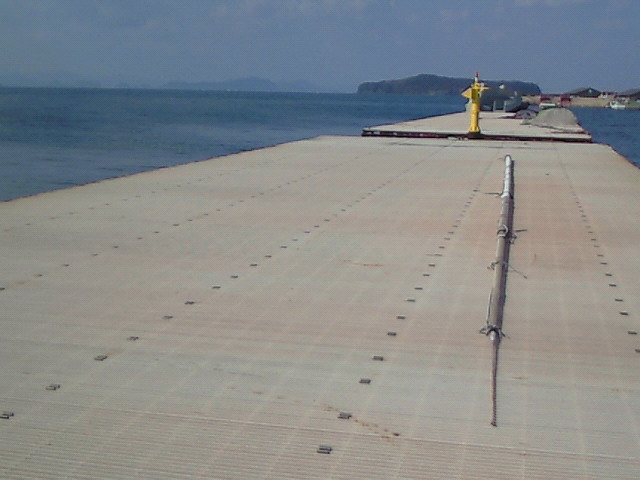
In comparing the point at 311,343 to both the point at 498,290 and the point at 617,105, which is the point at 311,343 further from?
the point at 617,105

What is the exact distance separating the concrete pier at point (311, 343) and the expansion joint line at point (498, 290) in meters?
0.07

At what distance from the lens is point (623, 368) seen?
6828mm

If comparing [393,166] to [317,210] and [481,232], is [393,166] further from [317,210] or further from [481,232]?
[481,232]

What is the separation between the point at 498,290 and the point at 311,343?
2557 mm

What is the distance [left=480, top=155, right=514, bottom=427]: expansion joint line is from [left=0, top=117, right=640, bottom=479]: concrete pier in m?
0.07

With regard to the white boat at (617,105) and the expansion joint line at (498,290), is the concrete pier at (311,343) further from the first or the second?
the white boat at (617,105)

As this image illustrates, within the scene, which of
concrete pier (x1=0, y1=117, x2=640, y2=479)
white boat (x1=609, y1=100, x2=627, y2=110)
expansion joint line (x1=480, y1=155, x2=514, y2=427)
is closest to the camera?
concrete pier (x1=0, y1=117, x2=640, y2=479)

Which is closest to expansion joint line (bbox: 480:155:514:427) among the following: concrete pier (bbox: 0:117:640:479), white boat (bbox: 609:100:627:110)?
concrete pier (bbox: 0:117:640:479)

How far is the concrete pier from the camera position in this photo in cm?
529

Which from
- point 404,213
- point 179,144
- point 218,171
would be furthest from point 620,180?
point 179,144

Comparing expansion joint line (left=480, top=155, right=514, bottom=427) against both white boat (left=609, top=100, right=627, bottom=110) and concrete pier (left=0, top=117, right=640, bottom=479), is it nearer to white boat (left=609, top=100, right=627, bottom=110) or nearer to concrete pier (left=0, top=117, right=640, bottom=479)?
concrete pier (left=0, top=117, right=640, bottom=479)

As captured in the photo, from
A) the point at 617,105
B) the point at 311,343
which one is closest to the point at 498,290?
the point at 311,343

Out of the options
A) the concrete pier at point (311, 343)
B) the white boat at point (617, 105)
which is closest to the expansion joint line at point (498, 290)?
the concrete pier at point (311, 343)

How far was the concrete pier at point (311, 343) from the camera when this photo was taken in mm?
5289
